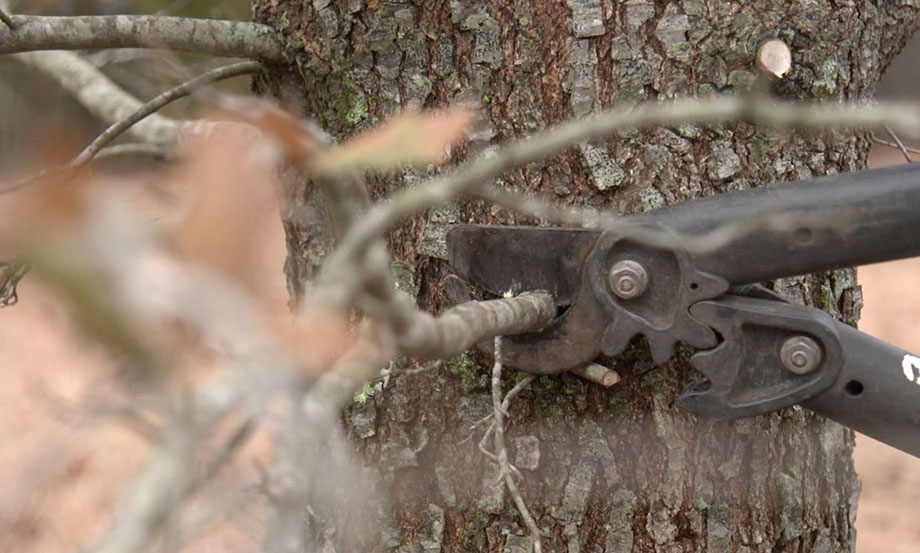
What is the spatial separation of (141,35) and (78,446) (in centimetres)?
79

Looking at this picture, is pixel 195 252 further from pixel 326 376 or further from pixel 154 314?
pixel 326 376

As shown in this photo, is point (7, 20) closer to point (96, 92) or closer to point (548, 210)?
point (96, 92)

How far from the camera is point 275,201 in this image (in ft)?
1.76

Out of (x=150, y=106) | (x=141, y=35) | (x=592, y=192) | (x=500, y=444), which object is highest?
(x=141, y=35)

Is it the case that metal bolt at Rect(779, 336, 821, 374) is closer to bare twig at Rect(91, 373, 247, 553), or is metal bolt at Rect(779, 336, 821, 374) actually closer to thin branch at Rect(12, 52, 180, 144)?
bare twig at Rect(91, 373, 247, 553)

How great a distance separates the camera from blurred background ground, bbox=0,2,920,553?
564 mm

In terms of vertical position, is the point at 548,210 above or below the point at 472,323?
above

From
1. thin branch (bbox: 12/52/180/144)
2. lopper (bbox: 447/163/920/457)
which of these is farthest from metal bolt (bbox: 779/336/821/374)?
thin branch (bbox: 12/52/180/144)

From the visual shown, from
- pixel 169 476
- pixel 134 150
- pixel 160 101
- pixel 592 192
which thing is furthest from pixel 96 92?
pixel 169 476

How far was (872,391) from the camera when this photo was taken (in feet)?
3.75

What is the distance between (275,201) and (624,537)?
2.86 ft

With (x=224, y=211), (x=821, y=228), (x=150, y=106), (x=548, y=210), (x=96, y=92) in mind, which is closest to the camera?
(x=224, y=211)

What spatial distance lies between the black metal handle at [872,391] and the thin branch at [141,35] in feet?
2.65

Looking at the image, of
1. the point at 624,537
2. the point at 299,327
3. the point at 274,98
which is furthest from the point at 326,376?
the point at 274,98
